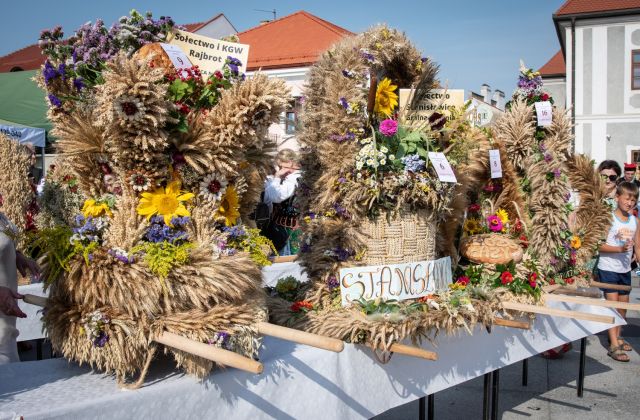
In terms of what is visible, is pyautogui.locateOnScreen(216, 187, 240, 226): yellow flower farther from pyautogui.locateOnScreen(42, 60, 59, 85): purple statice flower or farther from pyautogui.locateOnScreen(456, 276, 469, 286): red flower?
pyautogui.locateOnScreen(456, 276, 469, 286): red flower

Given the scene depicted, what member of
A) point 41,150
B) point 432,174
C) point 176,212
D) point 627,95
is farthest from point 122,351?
point 627,95

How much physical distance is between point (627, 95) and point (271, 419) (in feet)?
65.5

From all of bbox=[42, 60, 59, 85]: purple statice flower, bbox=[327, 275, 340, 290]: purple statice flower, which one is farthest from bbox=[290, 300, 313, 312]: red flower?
bbox=[42, 60, 59, 85]: purple statice flower

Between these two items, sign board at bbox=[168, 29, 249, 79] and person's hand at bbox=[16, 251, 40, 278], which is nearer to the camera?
sign board at bbox=[168, 29, 249, 79]

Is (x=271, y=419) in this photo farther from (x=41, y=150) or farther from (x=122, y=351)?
(x=41, y=150)

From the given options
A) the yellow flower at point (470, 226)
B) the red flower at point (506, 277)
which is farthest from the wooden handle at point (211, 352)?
the yellow flower at point (470, 226)

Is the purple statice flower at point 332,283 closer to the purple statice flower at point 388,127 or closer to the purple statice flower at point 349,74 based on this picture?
the purple statice flower at point 388,127

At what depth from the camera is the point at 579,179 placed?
4184mm

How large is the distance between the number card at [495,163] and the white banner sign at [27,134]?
671 cm

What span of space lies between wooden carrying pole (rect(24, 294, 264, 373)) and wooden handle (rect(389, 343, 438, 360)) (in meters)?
0.71

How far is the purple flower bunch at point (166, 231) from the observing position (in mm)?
1774

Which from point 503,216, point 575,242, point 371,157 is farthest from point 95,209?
point 575,242

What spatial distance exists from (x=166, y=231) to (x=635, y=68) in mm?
20433

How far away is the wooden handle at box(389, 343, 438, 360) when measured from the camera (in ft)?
6.54
